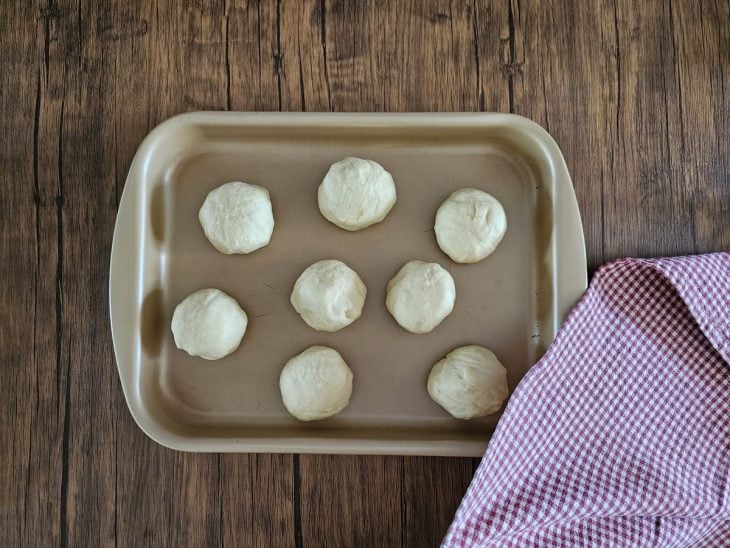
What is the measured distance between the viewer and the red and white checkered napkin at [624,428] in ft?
3.23

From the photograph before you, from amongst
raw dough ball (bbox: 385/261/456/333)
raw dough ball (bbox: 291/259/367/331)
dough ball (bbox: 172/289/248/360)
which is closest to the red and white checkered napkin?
raw dough ball (bbox: 385/261/456/333)

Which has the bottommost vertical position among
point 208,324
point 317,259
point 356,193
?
point 208,324

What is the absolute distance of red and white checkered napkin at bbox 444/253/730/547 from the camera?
3.23ft

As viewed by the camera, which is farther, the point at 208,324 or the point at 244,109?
the point at 244,109

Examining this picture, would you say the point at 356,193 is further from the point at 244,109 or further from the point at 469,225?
the point at 244,109

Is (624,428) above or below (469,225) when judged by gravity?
below

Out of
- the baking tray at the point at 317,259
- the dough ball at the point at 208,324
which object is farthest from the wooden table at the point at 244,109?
the dough ball at the point at 208,324

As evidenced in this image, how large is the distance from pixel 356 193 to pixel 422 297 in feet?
0.79

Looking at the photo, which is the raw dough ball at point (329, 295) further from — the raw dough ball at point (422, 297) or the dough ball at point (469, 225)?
the dough ball at point (469, 225)

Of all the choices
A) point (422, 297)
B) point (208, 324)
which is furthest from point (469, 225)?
point (208, 324)

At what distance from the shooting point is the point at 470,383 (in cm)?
105

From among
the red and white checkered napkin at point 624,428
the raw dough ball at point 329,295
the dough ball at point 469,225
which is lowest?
the red and white checkered napkin at point 624,428

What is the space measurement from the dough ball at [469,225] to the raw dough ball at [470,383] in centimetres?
20

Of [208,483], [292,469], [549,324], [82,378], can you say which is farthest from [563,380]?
[82,378]
